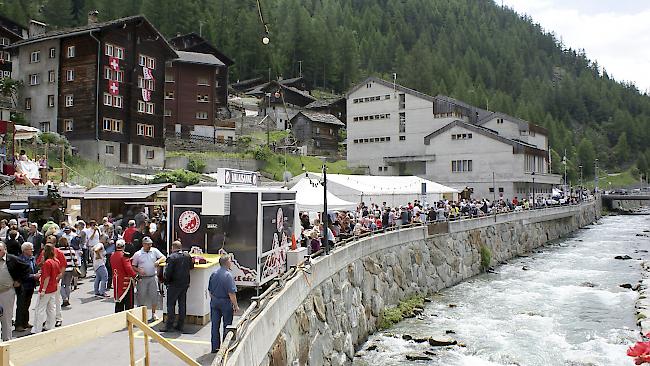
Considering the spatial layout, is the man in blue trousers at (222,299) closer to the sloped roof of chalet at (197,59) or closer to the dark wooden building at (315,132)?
the sloped roof of chalet at (197,59)

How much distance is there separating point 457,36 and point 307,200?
16281 centimetres

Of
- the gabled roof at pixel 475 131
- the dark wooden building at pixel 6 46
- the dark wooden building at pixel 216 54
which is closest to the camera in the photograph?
the dark wooden building at pixel 6 46

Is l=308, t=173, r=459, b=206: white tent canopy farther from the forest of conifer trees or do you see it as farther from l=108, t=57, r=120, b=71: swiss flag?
the forest of conifer trees

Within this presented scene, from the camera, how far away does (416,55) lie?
135500 mm

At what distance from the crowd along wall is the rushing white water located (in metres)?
1.07

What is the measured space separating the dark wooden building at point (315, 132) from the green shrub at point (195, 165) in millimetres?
26358

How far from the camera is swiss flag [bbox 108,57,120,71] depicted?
44.1 meters

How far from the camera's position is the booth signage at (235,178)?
1410cm

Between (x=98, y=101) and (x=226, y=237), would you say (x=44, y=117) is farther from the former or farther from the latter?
(x=226, y=237)

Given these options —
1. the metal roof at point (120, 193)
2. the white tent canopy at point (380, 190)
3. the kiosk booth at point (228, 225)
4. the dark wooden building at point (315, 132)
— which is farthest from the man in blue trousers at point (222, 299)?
the dark wooden building at point (315, 132)

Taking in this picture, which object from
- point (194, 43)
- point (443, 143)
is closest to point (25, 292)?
point (443, 143)

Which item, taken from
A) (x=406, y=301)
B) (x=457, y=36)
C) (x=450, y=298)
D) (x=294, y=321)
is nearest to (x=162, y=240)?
(x=294, y=321)

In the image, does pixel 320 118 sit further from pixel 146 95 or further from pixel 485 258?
pixel 485 258

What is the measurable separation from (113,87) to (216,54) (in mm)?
33266
